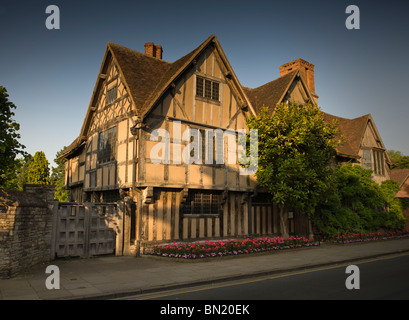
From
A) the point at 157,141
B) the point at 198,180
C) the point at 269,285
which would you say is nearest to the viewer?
the point at 269,285

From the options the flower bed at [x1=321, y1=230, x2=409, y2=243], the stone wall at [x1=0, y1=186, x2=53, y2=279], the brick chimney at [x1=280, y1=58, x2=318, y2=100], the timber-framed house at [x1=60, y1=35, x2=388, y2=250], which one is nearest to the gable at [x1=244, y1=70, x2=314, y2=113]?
the timber-framed house at [x1=60, y1=35, x2=388, y2=250]

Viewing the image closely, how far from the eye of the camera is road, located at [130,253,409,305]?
7102 mm

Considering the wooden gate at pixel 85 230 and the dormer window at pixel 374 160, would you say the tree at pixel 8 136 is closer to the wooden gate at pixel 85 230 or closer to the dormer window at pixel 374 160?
the wooden gate at pixel 85 230

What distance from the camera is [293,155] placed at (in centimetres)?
1611

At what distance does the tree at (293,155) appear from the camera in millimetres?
15445

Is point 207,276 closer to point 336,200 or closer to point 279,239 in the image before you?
point 279,239

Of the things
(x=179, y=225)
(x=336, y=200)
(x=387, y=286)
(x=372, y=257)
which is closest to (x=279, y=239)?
(x=372, y=257)

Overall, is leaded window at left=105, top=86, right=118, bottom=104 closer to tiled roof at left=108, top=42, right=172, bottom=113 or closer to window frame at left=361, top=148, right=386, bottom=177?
tiled roof at left=108, top=42, right=172, bottom=113

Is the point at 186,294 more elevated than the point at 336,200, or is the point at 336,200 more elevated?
the point at 336,200

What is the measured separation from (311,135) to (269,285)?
9454 millimetres

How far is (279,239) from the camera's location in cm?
1572

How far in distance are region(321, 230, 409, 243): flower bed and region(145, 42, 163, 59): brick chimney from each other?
49.9ft

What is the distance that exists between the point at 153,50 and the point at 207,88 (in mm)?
6191

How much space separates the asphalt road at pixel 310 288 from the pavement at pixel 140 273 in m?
0.43
